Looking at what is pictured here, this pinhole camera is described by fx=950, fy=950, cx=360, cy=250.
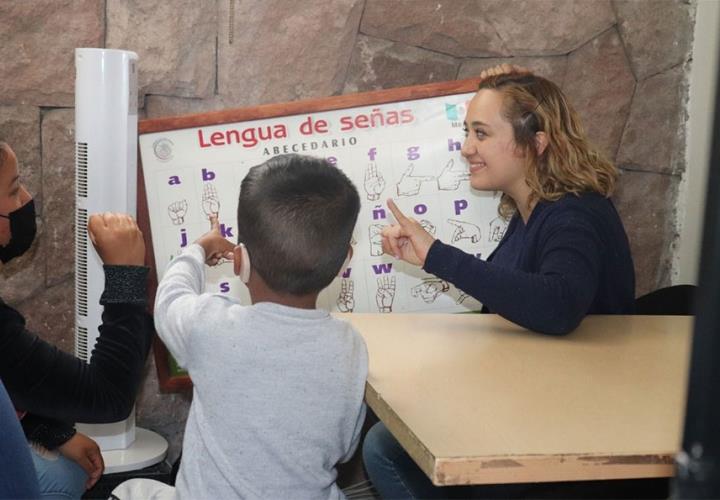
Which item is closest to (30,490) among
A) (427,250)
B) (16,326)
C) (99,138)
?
(16,326)

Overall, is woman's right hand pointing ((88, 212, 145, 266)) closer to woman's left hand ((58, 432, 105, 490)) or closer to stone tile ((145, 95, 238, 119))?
woman's left hand ((58, 432, 105, 490))

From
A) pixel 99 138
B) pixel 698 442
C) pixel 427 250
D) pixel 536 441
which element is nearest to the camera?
pixel 698 442

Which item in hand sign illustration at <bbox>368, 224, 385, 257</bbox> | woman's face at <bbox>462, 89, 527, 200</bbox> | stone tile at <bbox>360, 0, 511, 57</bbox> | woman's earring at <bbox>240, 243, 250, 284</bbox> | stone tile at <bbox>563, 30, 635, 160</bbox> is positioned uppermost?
stone tile at <bbox>360, 0, 511, 57</bbox>

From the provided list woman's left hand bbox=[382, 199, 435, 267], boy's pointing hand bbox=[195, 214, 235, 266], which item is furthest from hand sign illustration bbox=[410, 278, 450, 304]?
boy's pointing hand bbox=[195, 214, 235, 266]

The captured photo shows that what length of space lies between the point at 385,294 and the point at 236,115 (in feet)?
1.99

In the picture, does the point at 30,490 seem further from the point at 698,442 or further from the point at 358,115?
the point at 358,115

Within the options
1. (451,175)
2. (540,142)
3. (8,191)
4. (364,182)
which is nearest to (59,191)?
(8,191)

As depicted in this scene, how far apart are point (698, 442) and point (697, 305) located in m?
0.08

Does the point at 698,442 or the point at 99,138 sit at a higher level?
the point at 99,138

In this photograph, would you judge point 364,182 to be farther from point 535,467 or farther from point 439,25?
point 535,467

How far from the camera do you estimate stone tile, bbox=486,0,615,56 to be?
105 inches

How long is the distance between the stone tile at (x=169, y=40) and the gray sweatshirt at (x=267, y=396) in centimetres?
121

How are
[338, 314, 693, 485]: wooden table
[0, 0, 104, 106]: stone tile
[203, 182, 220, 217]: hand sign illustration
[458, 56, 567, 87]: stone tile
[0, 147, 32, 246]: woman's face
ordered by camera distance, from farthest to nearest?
[458, 56, 567, 87]: stone tile → [203, 182, 220, 217]: hand sign illustration → [0, 0, 104, 106]: stone tile → [0, 147, 32, 246]: woman's face → [338, 314, 693, 485]: wooden table

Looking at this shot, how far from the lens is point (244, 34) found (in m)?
2.51
